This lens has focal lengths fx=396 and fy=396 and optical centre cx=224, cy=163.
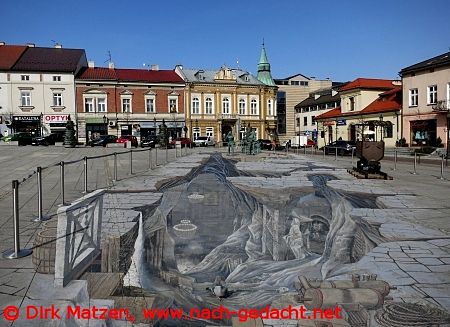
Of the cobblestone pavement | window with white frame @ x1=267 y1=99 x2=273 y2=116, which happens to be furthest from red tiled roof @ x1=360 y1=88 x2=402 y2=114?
the cobblestone pavement

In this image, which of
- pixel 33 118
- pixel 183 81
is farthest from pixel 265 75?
pixel 33 118

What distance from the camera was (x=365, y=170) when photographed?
639 inches

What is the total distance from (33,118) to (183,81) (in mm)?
20982

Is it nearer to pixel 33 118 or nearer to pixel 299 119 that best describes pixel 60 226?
pixel 33 118

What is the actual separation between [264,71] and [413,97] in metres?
32.6

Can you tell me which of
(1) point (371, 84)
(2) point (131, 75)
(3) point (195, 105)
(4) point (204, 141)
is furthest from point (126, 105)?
(1) point (371, 84)

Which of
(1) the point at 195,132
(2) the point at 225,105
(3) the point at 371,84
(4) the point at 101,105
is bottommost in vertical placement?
(1) the point at 195,132

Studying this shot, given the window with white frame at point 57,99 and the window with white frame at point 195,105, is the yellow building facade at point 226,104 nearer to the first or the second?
the window with white frame at point 195,105

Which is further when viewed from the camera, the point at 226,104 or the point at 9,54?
the point at 226,104

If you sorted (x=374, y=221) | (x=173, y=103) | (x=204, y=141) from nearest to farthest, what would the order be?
(x=374, y=221) → (x=204, y=141) → (x=173, y=103)

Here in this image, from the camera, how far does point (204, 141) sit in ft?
180

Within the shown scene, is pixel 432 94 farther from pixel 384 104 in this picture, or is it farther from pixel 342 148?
pixel 342 148

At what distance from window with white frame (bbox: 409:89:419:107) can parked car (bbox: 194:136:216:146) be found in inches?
1010

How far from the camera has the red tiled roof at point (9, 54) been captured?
1976 inches
